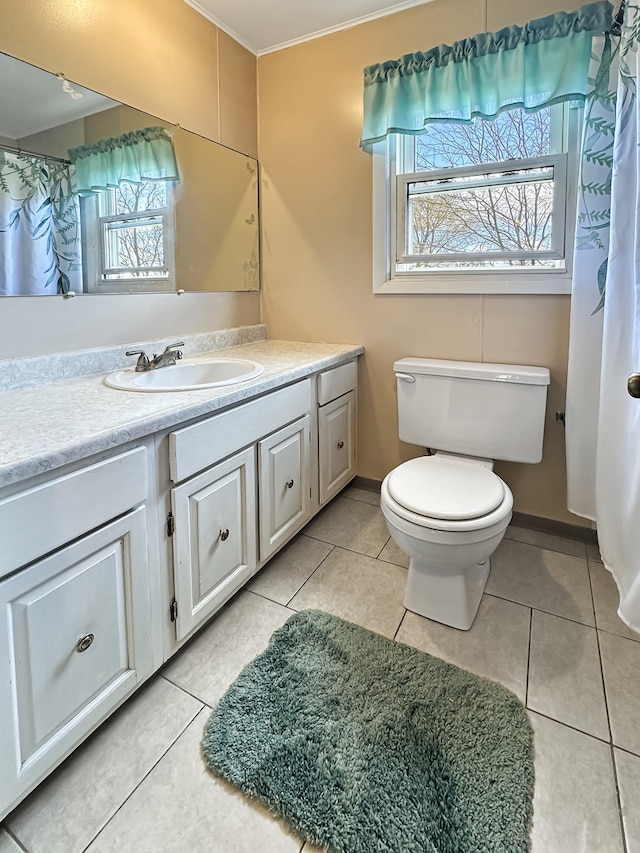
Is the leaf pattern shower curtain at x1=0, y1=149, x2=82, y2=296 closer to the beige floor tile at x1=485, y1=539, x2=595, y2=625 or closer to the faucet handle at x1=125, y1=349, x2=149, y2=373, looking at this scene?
the faucet handle at x1=125, y1=349, x2=149, y2=373

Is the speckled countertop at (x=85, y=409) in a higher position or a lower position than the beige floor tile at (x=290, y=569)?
higher

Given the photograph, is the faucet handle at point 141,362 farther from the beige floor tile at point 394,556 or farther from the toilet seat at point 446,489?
the beige floor tile at point 394,556

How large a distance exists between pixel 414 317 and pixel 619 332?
2.80 ft

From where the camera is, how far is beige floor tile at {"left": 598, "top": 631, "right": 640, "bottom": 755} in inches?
45.0

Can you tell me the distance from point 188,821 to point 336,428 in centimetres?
148

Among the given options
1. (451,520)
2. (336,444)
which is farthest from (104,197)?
(451,520)

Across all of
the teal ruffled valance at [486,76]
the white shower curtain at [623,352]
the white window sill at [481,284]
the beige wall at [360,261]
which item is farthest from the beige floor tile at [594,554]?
the teal ruffled valance at [486,76]

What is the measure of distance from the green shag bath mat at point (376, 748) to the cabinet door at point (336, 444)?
82 centimetres

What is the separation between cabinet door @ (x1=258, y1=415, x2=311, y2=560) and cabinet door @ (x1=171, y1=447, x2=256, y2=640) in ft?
0.24

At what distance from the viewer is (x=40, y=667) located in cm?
94

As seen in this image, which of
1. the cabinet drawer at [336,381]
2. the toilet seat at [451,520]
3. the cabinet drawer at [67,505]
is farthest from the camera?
the cabinet drawer at [336,381]

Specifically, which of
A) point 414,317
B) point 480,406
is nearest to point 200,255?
point 414,317

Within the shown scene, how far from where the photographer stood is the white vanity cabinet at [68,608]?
2.87 ft

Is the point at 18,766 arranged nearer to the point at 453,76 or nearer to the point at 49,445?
the point at 49,445
